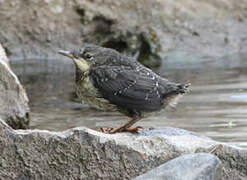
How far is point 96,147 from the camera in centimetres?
537

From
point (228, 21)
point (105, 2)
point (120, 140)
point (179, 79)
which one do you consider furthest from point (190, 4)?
point (120, 140)

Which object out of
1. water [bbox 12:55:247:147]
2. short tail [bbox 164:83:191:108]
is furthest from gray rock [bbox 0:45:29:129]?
short tail [bbox 164:83:191:108]

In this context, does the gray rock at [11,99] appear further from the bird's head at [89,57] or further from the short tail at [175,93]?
the short tail at [175,93]

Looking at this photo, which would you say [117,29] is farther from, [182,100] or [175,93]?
→ [175,93]

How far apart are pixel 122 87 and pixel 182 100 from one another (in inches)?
144

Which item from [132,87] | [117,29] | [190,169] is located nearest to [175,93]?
[132,87]

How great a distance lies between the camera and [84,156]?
17.6 ft

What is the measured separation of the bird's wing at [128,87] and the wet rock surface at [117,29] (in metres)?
6.69

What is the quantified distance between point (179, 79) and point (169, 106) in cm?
515

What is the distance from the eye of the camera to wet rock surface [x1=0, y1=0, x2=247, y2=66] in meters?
13.2

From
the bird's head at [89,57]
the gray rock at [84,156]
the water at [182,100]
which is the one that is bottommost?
the water at [182,100]

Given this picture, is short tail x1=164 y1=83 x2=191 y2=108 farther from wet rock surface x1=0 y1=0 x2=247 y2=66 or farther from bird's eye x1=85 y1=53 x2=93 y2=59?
wet rock surface x1=0 y1=0 x2=247 y2=66

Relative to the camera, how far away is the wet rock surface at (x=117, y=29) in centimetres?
1324

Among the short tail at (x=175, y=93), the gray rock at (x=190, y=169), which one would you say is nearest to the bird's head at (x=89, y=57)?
the short tail at (x=175, y=93)
